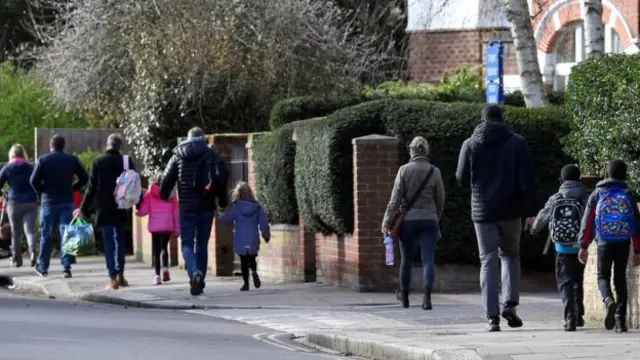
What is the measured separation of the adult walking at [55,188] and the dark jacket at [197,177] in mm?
3278

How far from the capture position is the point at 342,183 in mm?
17812

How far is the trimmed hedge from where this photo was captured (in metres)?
17.4

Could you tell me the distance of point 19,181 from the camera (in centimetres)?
2239

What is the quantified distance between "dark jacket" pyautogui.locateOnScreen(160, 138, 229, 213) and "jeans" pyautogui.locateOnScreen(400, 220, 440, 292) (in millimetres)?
2821

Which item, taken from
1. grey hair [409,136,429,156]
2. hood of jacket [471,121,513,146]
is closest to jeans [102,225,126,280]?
grey hair [409,136,429,156]

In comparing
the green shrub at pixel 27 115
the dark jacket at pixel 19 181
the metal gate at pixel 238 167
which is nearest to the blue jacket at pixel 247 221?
the metal gate at pixel 238 167

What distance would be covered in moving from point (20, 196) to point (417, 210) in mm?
8788

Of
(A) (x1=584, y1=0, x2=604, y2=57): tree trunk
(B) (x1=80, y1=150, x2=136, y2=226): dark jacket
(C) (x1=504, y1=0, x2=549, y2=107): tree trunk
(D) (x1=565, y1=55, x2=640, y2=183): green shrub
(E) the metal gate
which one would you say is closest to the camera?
(D) (x1=565, y1=55, x2=640, y2=183): green shrub

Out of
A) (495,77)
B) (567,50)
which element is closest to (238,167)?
(495,77)

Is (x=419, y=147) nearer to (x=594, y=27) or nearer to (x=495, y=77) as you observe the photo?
(x=594, y=27)

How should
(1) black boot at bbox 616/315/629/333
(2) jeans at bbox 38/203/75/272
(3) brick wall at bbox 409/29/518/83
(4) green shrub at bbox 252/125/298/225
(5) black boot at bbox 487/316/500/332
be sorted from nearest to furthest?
(1) black boot at bbox 616/315/629/333 → (5) black boot at bbox 487/316/500/332 → (4) green shrub at bbox 252/125/298/225 → (2) jeans at bbox 38/203/75/272 → (3) brick wall at bbox 409/29/518/83

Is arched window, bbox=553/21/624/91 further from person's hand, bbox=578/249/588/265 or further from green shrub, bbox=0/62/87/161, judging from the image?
person's hand, bbox=578/249/588/265

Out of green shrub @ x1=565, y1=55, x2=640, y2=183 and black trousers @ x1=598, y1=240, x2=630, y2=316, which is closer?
black trousers @ x1=598, y1=240, x2=630, y2=316

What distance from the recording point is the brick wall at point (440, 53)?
32803mm
